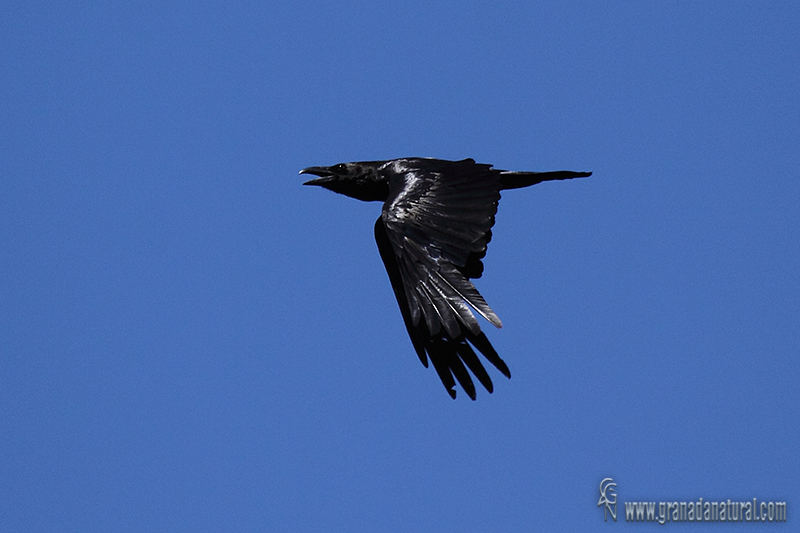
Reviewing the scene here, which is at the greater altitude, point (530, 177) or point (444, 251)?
point (530, 177)

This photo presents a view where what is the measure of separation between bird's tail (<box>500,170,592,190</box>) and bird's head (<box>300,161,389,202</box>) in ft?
5.21

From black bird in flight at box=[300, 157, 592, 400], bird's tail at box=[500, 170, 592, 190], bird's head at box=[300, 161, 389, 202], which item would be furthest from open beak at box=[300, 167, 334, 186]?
bird's tail at box=[500, 170, 592, 190]

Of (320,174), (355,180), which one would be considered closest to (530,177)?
(355,180)

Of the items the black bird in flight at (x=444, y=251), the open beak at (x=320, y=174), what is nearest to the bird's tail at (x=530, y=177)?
the black bird in flight at (x=444, y=251)

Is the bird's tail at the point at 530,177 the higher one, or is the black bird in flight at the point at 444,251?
the bird's tail at the point at 530,177

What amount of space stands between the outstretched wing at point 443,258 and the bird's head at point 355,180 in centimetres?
135

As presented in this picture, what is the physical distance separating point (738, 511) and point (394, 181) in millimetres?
5612

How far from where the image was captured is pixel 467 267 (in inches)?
478

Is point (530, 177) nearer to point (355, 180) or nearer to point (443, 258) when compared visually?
point (355, 180)

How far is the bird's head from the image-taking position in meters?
14.5

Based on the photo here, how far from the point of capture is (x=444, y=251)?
11281 mm

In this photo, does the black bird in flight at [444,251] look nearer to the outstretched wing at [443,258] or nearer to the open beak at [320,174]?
the outstretched wing at [443,258]

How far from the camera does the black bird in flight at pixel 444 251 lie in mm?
10734

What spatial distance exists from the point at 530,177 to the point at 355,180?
238cm
